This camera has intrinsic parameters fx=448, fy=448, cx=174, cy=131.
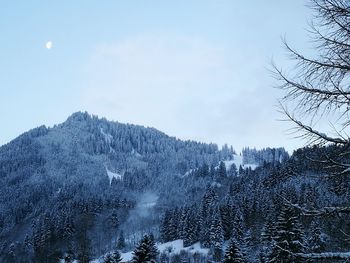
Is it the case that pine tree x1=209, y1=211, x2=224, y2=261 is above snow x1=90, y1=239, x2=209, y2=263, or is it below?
above

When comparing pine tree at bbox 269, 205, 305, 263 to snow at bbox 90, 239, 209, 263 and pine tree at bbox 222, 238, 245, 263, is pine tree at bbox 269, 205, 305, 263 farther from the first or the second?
snow at bbox 90, 239, 209, 263

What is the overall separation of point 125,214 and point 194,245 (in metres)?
88.1

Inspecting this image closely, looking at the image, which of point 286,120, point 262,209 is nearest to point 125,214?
point 262,209

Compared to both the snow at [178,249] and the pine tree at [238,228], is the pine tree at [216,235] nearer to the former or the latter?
the snow at [178,249]

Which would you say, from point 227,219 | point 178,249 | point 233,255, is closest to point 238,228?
point 227,219

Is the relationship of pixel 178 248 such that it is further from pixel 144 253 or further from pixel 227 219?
pixel 144 253

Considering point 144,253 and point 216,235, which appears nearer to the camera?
point 144,253

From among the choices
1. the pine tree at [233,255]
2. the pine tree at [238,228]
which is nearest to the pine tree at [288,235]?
the pine tree at [233,255]

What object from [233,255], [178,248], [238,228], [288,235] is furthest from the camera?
[178,248]

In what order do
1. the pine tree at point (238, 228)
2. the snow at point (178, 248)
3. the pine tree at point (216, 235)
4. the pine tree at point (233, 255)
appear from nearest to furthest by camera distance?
the pine tree at point (233, 255) → the pine tree at point (238, 228) → the pine tree at point (216, 235) → the snow at point (178, 248)

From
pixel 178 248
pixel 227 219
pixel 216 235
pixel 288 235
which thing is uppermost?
pixel 227 219

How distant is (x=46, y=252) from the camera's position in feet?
365

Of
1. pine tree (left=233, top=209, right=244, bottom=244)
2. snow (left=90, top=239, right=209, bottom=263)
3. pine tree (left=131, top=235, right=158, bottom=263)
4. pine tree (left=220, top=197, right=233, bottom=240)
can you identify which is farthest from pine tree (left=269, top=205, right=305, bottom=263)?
snow (left=90, top=239, right=209, bottom=263)

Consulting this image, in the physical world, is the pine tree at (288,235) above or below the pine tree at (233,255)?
above
